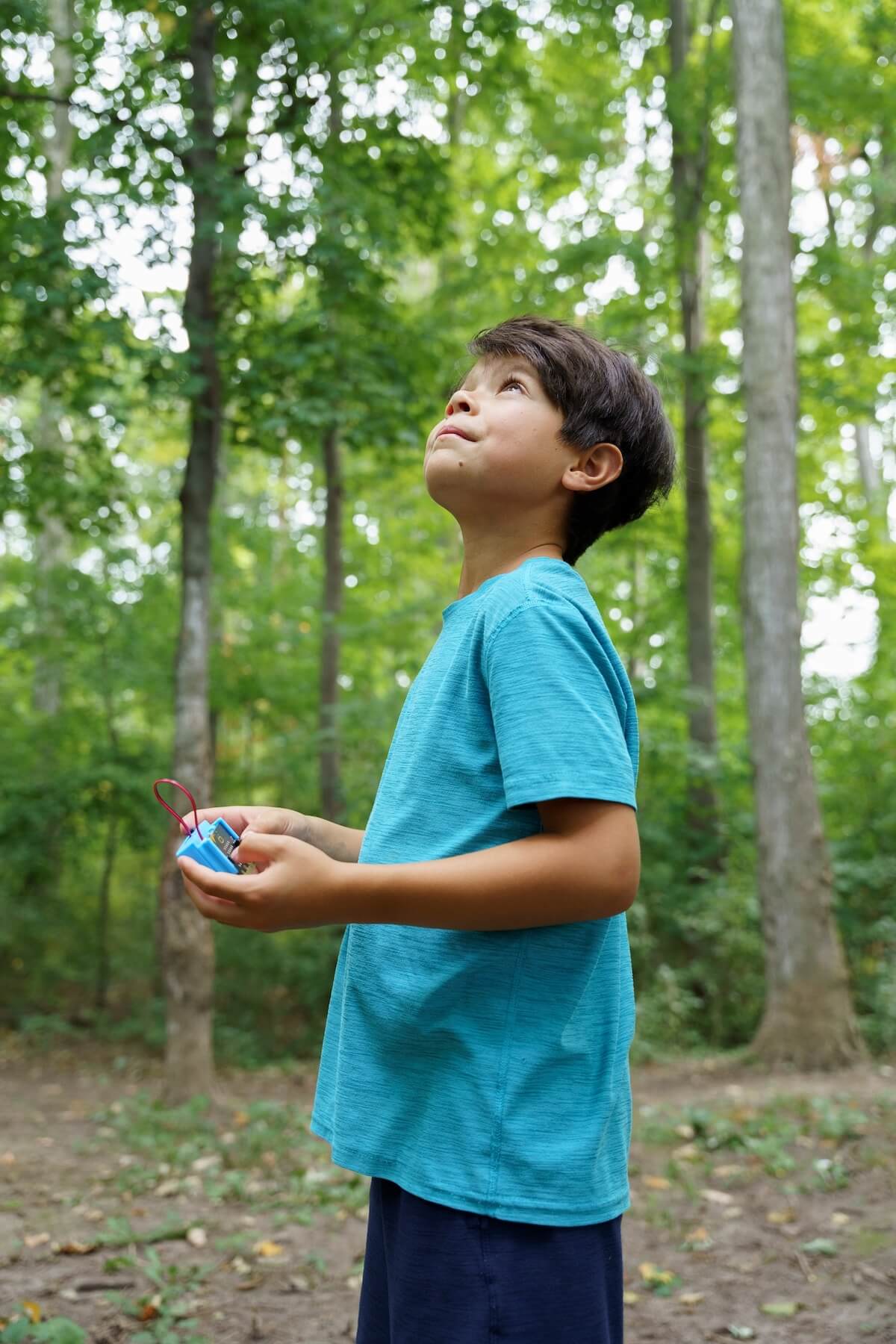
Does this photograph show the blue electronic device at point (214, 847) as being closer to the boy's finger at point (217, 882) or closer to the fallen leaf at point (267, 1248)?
the boy's finger at point (217, 882)

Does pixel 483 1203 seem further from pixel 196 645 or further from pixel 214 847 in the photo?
pixel 196 645

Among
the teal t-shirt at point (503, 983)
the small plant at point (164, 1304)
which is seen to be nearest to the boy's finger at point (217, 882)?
the teal t-shirt at point (503, 983)

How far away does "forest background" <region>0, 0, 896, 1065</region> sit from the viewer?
6875 millimetres

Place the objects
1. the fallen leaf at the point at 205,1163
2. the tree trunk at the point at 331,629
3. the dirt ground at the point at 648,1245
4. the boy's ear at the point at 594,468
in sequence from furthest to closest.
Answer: the tree trunk at the point at 331,629 → the fallen leaf at the point at 205,1163 → the dirt ground at the point at 648,1245 → the boy's ear at the point at 594,468

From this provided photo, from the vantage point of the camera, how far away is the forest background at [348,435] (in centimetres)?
688

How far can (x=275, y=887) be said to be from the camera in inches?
49.1

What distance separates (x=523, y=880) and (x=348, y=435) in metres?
6.01

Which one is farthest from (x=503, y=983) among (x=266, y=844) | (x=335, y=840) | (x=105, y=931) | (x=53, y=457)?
(x=105, y=931)

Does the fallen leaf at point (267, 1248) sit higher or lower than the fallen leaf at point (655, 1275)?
higher

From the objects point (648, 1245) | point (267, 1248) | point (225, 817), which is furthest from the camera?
point (648, 1245)

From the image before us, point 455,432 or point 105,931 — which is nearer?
point 455,432

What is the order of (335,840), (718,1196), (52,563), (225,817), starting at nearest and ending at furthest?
(225,817), (335,840), (718,1196), (52,563)

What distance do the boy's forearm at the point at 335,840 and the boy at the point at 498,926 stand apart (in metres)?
0.14

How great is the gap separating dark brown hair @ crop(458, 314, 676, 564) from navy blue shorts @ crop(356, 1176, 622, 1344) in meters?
0.93
